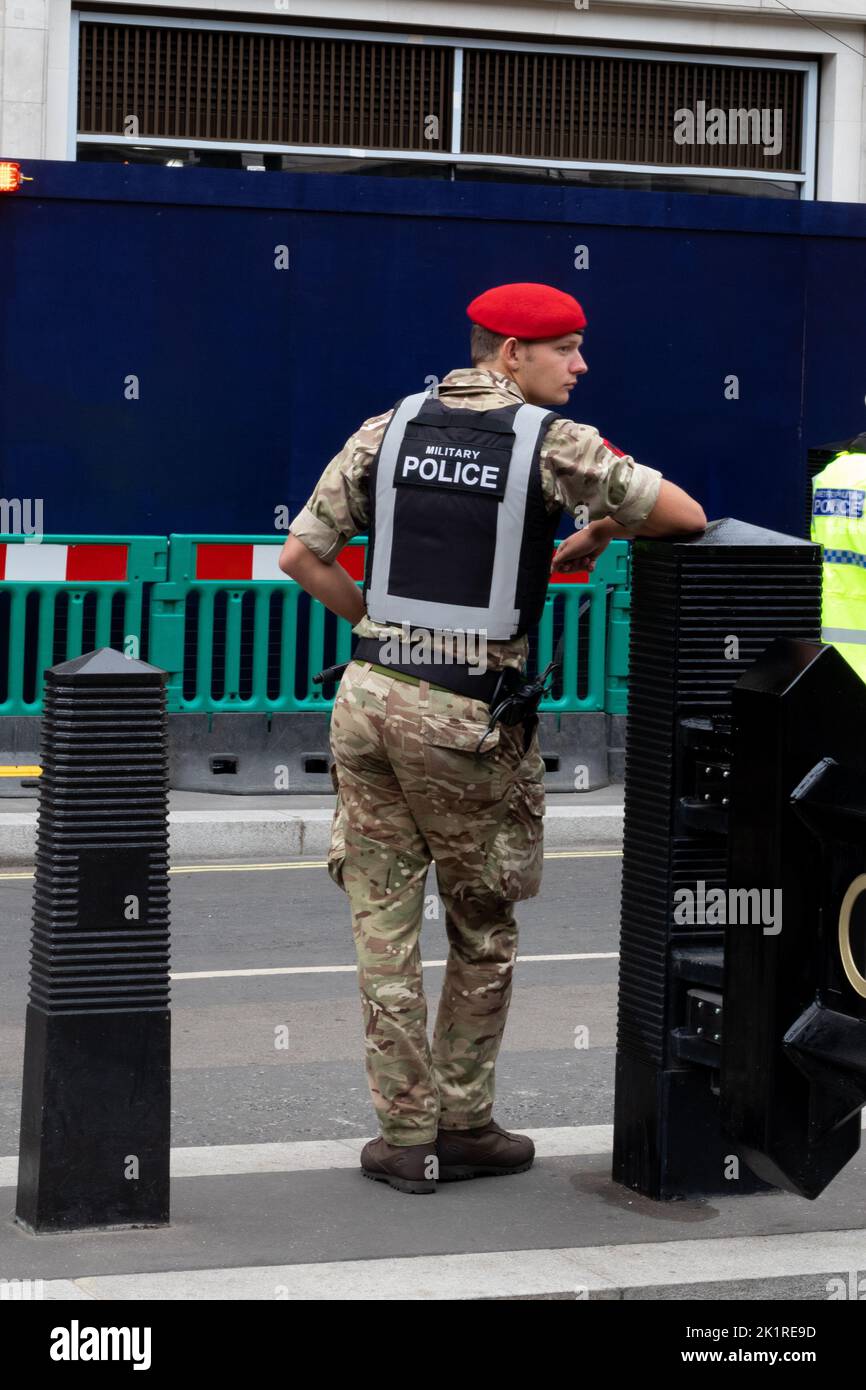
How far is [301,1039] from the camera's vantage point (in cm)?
725

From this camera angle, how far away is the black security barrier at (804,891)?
399 cm

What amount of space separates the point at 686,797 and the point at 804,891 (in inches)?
43.6

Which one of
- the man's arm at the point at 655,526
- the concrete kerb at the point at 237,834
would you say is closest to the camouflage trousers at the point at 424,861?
the man's arm at the point at 655,526

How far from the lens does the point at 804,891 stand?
400 centimetres

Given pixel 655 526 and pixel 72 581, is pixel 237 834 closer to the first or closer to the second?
pixel 72 581

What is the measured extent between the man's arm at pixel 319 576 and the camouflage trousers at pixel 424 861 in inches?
6.6

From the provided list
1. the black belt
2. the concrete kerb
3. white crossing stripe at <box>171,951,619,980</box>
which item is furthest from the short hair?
the concrete kerb

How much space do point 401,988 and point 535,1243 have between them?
0.69m

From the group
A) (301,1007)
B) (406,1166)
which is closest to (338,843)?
(406,1166)

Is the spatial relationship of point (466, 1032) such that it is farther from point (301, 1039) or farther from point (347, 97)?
point (347, 97)

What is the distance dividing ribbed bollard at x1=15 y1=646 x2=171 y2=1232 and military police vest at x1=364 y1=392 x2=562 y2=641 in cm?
64

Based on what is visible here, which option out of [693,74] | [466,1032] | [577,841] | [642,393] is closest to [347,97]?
[693,74]

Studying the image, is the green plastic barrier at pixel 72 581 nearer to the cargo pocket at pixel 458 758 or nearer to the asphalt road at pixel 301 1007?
the asphalt road at pixel 301 1007

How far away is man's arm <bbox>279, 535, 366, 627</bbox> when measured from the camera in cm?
529
